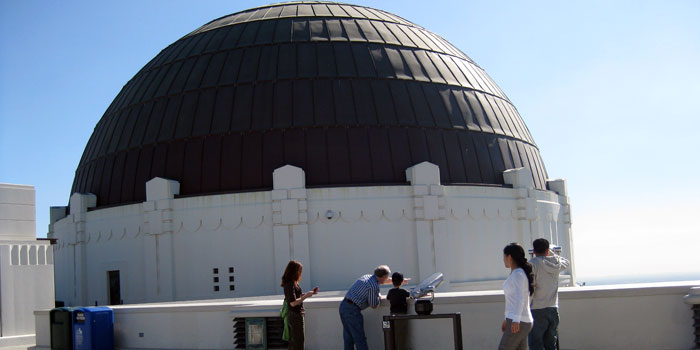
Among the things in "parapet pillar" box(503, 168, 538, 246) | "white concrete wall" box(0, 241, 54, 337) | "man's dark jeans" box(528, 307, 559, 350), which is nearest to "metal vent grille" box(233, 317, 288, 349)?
"man's dark jeans" box(528, 307, 559, 350)

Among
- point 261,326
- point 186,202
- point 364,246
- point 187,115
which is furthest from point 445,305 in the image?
point 187,115

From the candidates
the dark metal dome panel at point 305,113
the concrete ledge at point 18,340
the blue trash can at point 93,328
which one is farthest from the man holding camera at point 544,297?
the concrete ledge at point 18,340

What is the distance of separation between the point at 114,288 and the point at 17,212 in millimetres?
→ 6460

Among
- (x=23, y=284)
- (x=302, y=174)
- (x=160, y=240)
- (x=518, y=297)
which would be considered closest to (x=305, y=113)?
(x=302, y=174)

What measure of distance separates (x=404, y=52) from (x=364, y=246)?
7931 millimetres

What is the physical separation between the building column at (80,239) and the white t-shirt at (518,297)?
70.4 feet

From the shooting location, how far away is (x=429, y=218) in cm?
2359

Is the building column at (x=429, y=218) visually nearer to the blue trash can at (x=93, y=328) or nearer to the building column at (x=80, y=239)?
the blue trash can at (x=93, y=328)

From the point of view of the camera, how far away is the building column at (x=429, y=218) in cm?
2353

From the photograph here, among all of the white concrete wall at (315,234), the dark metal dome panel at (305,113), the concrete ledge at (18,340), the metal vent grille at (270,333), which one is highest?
the dark metal dome panel at (305,113)

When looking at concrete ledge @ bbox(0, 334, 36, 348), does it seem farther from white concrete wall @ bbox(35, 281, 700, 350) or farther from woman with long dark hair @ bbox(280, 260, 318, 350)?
white concrete wall @ bbox(35, 281, 700, 350)

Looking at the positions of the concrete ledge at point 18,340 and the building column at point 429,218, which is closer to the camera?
the concrete ledge at point 18,340

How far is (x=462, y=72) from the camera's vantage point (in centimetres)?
2833

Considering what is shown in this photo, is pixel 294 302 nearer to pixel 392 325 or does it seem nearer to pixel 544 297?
pixel 392 325
